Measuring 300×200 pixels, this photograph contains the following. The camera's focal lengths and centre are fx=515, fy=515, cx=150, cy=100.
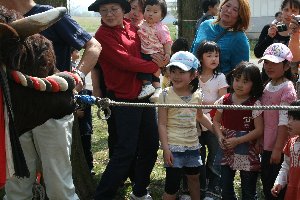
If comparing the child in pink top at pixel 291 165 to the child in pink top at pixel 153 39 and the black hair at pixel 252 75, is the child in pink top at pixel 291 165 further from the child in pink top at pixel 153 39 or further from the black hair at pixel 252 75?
the child in pink top at pixel 153 39

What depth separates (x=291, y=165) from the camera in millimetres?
3373

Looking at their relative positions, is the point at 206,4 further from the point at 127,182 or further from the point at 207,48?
the point at 127,182

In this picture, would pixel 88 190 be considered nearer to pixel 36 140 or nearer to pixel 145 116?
pixel 145 116

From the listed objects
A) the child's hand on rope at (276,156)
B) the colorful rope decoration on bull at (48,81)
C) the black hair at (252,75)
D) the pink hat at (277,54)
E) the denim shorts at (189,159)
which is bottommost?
the denim shorts at (189,159)

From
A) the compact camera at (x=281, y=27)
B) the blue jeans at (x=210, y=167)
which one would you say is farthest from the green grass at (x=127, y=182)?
the compact camera at (x=281, y=27)

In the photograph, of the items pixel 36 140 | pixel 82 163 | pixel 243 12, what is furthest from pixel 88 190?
pixel 243 12

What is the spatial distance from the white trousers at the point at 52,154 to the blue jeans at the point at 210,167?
153 centimetres

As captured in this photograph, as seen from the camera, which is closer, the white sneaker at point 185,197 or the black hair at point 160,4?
the white sneaker at point 185,197

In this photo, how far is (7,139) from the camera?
6.89ft

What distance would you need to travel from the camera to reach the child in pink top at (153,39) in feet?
13.7

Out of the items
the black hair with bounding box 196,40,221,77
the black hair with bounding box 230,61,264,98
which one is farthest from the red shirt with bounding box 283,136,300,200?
the black hair with bounding box 196,40,221,77

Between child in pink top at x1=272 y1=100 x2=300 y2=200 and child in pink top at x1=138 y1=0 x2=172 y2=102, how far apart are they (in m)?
1.19

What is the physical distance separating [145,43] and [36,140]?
66.4 inches

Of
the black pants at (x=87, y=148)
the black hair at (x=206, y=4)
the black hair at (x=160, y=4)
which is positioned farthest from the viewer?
the black hair at (x=206, y=4)
